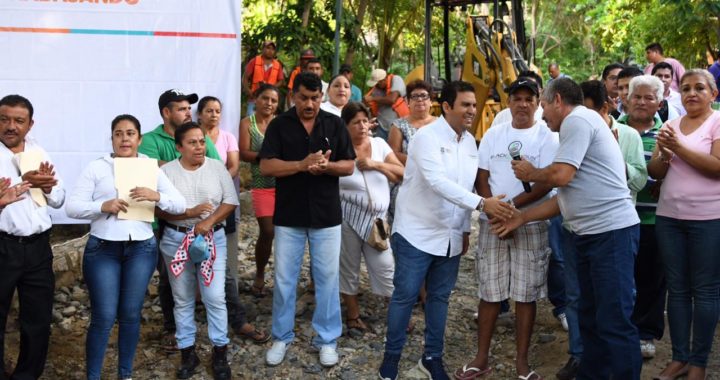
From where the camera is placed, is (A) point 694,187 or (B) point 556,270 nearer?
(A) point 694,187

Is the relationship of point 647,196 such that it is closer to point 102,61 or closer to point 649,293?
point 649,293

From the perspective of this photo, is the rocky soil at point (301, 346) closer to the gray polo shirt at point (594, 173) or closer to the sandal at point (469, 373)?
the sandal at point (469, 373)

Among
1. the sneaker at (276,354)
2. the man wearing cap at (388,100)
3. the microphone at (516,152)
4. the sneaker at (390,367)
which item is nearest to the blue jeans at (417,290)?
the sneaker at (390,367)

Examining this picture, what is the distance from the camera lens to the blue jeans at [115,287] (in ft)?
15.5

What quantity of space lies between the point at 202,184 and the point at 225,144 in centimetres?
72

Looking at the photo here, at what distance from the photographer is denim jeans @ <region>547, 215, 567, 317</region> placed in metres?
5.64

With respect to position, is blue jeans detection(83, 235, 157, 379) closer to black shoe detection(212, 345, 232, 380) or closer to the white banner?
black shoe detection(212, 345, 232, 380)

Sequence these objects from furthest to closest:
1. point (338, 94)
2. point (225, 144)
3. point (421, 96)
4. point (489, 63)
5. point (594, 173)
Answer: point (489, 63)
point (338, 94)
point (421, 96)
point (225, 144)
point (594, 173)

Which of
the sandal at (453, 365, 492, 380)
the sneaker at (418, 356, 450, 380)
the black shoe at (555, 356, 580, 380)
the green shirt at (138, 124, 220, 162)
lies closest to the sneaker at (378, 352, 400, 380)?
the sneaker at (418, 356, 450, 380)

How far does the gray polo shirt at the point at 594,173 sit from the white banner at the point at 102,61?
266 cm

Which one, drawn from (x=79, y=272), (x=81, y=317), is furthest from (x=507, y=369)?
(x=79, y=272)

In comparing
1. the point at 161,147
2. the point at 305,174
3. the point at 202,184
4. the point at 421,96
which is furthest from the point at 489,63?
the point at 202,184

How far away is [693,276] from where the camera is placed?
15.1 ft

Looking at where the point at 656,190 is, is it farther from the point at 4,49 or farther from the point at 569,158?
the point at 4,49
